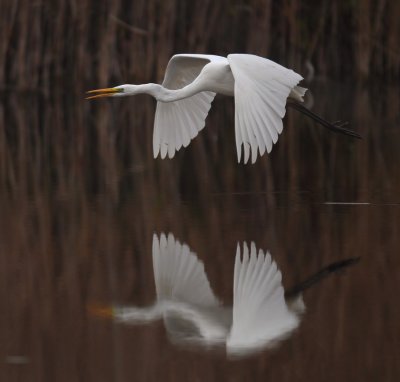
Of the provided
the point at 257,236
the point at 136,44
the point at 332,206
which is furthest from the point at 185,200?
the point at 136,44

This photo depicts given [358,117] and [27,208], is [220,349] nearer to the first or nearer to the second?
[27,208]

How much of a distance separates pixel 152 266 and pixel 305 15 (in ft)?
47.4

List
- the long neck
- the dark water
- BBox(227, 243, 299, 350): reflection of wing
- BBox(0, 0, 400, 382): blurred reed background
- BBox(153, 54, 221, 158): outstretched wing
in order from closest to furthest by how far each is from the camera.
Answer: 1. the dark water
2. BBox(0, 0, 400, 382): blurred reed background
3. BBox(227, 243, 299, 350): reflection of wing
4. the long neck
5. BBox(153, 54, 221, 158): outstretched wing

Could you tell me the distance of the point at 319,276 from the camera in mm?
5051

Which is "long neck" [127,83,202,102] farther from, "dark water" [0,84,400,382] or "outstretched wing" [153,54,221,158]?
"dark water" [0,84,400,382]

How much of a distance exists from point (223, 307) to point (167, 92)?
297 centimetres

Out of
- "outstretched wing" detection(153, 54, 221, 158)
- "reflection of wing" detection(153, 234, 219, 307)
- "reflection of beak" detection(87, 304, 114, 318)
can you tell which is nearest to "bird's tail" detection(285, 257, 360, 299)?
"reflection of wing" detection(153, 234, 219, 307)

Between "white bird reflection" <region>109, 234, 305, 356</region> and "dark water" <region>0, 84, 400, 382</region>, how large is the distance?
0.06m

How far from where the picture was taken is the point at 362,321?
14.0 feet

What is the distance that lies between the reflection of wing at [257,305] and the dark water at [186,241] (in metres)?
0.07

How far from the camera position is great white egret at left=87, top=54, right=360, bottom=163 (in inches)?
235

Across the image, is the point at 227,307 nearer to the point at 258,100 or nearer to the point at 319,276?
the point at 319,276

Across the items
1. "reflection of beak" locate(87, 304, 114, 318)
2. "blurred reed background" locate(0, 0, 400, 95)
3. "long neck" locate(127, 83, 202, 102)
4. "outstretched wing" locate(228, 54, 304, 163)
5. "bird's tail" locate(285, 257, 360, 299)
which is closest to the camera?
"reflection of beak" locate(87, 304, 114, 318)

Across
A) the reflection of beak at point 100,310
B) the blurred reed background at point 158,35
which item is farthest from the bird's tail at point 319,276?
the blurred reed background at point 158,35
